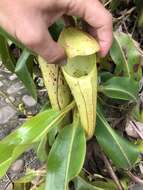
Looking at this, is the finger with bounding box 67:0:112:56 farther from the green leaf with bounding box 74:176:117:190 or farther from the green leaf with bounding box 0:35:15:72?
the green leaf with bounding box 74:176:117:190

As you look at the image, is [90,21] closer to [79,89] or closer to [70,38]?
[70,38]

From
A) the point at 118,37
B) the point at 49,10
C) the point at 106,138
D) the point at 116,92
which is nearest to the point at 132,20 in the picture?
the point at 118,37

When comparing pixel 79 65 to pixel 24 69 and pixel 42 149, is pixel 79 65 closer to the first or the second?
pixel 24 69

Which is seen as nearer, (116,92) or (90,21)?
(90,21)

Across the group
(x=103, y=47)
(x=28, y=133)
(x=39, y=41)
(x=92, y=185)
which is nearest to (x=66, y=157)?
(x=28, y=133)

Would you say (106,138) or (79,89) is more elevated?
(79,89)

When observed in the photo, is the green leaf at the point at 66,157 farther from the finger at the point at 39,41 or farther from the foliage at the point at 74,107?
the finger at the point at 39,41
